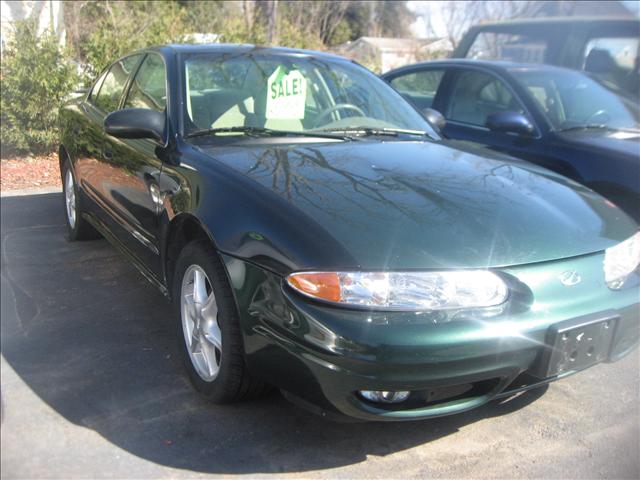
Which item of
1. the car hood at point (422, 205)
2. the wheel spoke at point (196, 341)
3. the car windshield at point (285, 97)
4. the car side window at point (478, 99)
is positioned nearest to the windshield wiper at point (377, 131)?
the car windshield at point (285, 97)

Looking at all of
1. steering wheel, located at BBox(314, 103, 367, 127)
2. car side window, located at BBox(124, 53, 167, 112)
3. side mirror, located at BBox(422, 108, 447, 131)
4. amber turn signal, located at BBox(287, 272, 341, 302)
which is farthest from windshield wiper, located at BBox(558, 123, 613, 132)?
amber turn signal, located at BBox(287, 272, 341, 302)

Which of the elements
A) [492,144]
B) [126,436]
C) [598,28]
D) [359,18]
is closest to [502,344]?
[126,436]

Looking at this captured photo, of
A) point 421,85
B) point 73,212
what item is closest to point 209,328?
point 73,212

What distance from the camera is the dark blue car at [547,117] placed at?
4.50 metres

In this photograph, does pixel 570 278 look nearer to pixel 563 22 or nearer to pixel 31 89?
pixel 563 22

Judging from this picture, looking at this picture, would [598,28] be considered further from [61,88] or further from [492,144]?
[61,88]

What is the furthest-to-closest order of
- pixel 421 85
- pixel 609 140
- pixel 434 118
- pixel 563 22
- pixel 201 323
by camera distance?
pixel 563 22
pixel 421 85
pixel 609 140
pixel 434 118
pixel 201 323

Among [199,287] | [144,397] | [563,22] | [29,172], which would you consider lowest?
[29,172]

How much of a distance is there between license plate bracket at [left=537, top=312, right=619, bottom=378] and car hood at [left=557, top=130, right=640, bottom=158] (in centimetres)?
222

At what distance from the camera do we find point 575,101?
5.26 metres

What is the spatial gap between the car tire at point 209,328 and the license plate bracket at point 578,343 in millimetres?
1113

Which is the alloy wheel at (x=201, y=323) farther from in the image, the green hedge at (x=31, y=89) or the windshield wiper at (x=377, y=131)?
the green hedge at (x=31, y=89)

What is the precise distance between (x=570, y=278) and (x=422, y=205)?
24.4 inches

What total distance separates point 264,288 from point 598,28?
5760mm
